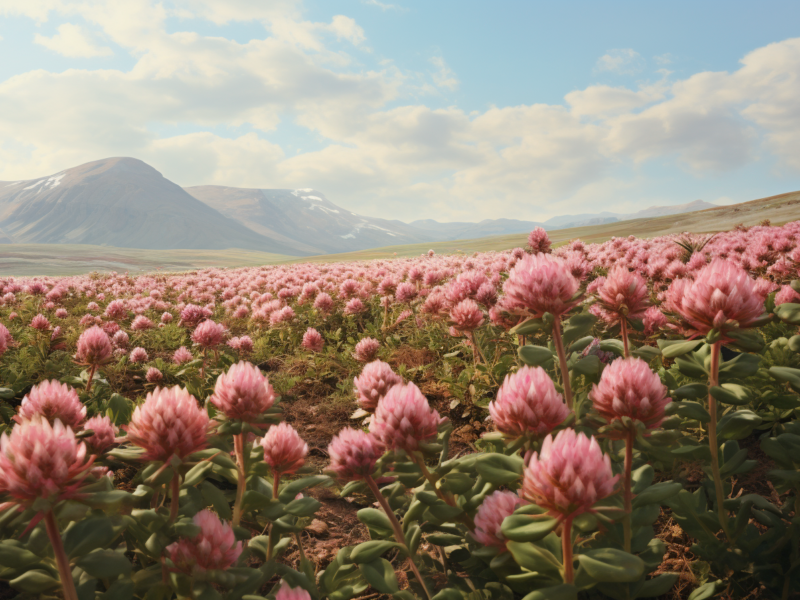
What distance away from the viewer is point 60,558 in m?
1.12

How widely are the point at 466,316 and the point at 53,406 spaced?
2506mm

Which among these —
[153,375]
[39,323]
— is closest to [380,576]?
[153,375]

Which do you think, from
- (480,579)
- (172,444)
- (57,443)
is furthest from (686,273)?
(57,443)

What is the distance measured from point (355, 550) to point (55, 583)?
2.87 feet

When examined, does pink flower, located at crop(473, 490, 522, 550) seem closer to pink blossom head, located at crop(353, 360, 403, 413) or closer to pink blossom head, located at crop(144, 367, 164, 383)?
pink blossom head, located at crop(353, 360, 403, 413)

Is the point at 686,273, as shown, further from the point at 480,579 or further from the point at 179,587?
the point at 179,587

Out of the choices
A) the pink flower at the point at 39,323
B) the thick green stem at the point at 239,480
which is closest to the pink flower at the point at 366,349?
the thick green stem at the point at 239,480

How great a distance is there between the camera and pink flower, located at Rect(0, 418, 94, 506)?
105 cm

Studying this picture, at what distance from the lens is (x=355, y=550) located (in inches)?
56.1

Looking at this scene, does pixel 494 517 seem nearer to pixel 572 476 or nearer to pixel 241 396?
pixel 572 476

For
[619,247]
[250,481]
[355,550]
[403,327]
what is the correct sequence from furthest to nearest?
[619,247], [403,327], [250,481], [355,550]

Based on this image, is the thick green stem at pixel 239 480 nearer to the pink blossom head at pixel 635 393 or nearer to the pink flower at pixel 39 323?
the pink blossom head at pixel 635 393

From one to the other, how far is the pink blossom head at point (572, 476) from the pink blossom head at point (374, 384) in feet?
3.12

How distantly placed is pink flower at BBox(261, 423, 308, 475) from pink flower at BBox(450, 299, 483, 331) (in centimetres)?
183
